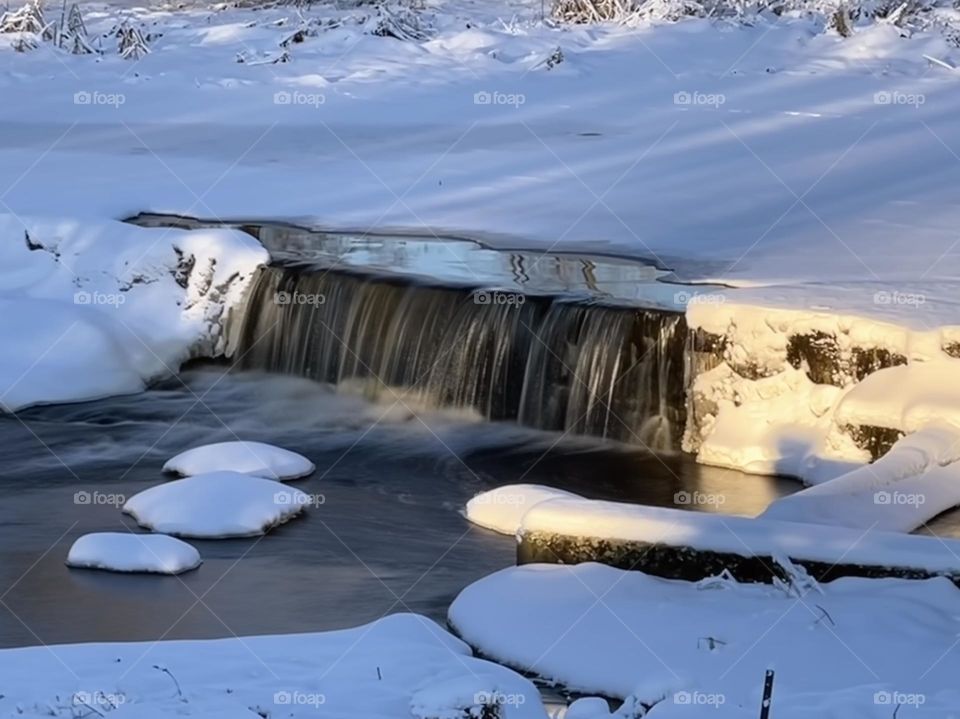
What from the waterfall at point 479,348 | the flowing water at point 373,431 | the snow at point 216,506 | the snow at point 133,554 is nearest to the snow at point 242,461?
the flowing water at point 373,431

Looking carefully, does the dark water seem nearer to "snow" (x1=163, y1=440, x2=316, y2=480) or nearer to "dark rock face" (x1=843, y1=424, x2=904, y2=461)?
"snow" (x1=163, y1=440, x2=316, y2=480)

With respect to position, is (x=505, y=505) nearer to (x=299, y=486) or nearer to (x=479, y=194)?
(x=299, y=486)

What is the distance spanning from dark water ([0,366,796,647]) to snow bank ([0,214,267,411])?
31 cm

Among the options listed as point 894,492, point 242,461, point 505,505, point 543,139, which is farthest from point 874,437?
point 543,139

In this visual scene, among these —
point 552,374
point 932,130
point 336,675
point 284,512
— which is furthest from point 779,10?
point 336,675

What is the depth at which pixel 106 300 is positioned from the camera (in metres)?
13.1

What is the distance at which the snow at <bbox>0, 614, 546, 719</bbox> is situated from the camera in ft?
19.1

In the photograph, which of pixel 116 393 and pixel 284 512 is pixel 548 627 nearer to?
pixel 284 512

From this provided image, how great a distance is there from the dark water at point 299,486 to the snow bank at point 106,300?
1.03ft

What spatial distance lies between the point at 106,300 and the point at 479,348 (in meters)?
2.97

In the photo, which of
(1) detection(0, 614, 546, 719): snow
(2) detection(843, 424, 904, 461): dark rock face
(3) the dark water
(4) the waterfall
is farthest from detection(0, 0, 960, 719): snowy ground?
(3) the dark water

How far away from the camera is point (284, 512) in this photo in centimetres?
970

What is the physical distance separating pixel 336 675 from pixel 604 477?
430 cm

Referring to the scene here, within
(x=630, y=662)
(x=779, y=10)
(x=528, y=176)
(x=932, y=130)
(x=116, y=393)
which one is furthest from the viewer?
(x=779, y=10)
